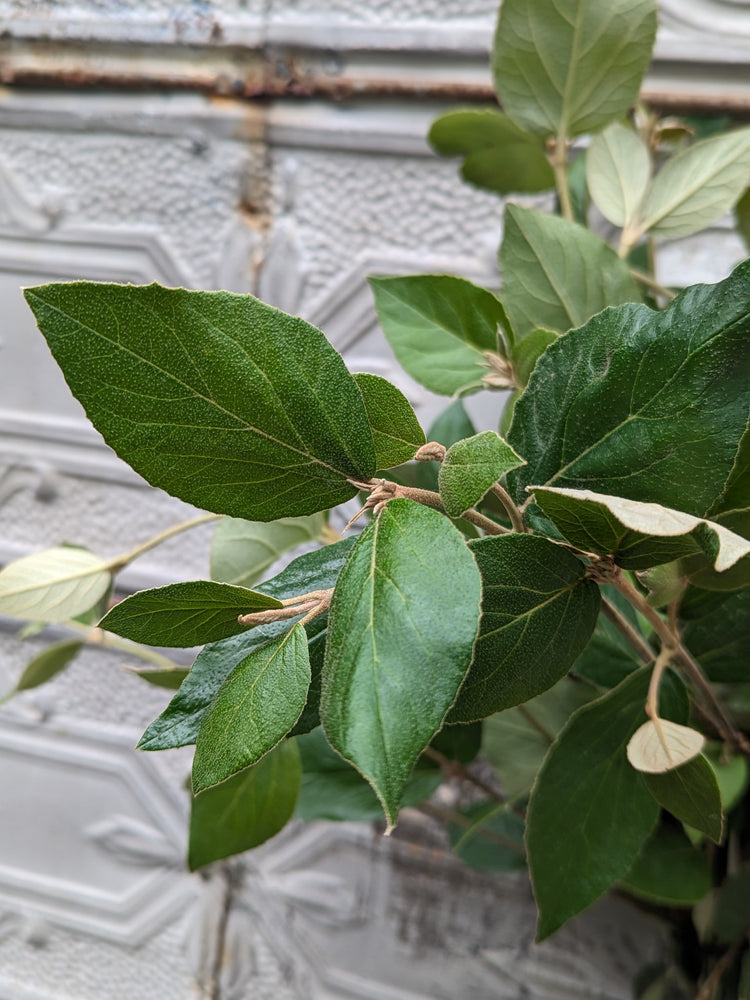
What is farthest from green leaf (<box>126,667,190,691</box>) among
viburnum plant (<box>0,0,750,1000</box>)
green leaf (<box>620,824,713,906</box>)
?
green leaf (<box>620,824,713,906</box>)

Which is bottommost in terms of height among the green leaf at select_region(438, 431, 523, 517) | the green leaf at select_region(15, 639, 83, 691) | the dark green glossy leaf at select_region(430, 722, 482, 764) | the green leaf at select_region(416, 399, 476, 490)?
the dark green glossy leaf at select_region(430, 722, 482, 764)

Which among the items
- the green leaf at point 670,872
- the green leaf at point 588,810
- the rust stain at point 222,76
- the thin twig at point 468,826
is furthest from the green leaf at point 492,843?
the rust stain at point 222,76

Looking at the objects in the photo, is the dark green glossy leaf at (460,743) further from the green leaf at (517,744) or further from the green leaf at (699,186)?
the green leaf at (699,186)

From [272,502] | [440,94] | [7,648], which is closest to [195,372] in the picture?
[272,502]

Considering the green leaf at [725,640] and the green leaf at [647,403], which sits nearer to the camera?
the green leaf at [647,403]

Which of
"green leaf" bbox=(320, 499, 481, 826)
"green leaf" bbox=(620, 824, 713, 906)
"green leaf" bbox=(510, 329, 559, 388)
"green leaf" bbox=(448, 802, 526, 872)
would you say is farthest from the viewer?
"green leaf" bbox=(448, 802, 526, 872)

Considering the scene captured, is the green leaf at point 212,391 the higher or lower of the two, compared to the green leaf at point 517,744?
higher

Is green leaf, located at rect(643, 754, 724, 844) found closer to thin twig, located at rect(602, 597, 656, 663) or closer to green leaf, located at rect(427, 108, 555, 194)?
thin twig, located at rect(602, 597, 656, 663)

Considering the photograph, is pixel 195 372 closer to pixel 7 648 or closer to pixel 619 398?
pixel 619 398
